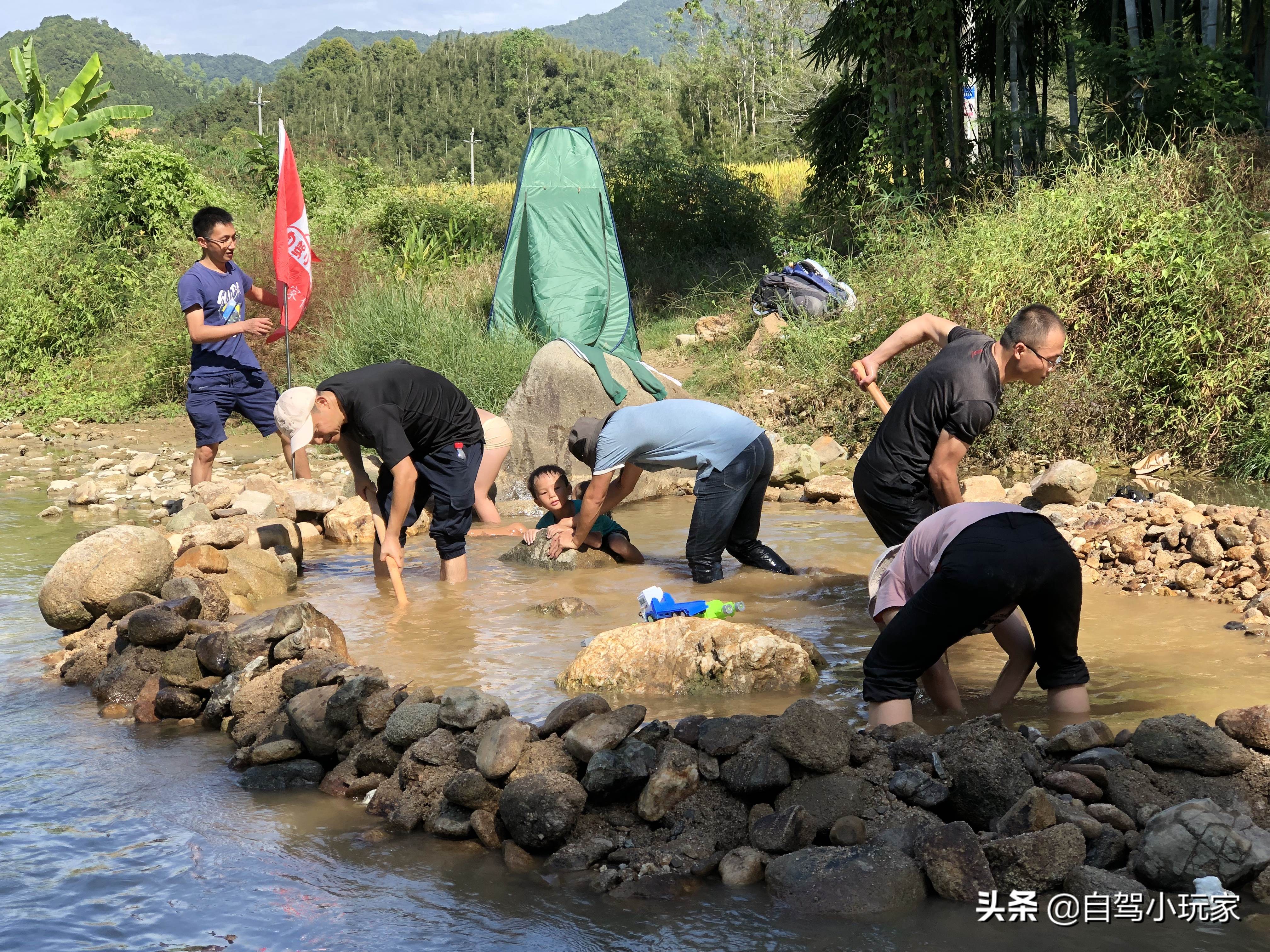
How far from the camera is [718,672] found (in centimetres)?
490

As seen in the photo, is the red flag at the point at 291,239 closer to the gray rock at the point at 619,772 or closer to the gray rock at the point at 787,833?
the gray rock at the point at 619,772

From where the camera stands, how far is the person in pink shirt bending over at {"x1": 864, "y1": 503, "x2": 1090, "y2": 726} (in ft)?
11.9

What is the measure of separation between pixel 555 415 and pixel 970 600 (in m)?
6.22

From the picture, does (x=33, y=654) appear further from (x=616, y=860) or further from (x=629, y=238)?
(x=629, y=238)

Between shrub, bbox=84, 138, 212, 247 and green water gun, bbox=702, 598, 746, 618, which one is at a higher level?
shrub, bbox=84, 138, 212, 247

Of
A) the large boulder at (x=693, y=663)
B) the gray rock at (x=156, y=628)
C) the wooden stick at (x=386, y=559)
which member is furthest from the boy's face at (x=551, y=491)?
the gray rock at (x=156, y=628)

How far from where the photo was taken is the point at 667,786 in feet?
11.9

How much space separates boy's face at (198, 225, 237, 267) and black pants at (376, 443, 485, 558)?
7.36ft

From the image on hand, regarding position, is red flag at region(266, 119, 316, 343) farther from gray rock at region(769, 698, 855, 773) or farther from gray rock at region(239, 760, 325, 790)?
gray rock at region(769, 698, 855, 773)

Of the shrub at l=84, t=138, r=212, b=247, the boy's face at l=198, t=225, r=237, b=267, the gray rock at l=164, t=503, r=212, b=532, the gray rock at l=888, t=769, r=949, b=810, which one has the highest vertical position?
the shrub at l=84, t=138, r=212, b=247

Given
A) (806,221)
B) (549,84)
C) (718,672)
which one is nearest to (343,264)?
(806,221)

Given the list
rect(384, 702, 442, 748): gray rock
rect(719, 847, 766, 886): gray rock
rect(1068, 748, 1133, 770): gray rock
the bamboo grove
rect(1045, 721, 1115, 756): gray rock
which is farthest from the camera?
the bamboo grove

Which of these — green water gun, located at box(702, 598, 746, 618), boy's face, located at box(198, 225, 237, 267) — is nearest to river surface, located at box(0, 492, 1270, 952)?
green water gun, located at box(702, 598, 746, 618)

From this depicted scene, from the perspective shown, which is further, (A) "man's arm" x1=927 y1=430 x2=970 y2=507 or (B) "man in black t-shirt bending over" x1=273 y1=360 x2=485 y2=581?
(B) "man in black t-shirt bending over" x1=273 y1=360 x2=485 y2=581
